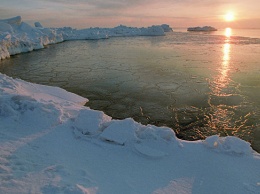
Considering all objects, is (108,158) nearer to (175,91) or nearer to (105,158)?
(105,158)

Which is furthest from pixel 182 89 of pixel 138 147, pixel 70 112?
pixel 138 147

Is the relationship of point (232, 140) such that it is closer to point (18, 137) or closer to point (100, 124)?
point (100, 124)

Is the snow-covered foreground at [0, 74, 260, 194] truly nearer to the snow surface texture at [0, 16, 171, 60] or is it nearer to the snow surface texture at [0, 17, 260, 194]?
the snow surface texture at [0, 17, 260, 194]

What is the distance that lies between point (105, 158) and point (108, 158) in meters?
0.05

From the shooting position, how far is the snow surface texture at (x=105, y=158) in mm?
3314

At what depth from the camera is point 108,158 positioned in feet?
13.5

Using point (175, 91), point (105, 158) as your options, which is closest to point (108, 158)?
point (105, 158)

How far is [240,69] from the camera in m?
14.0

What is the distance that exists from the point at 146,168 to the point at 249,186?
1594 millimetres

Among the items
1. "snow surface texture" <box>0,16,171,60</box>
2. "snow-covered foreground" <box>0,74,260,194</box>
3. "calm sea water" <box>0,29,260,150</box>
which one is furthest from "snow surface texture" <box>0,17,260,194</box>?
"snow surface texture" <box>0,16,171,60</box>

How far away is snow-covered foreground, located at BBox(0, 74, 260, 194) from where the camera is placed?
3318 mm

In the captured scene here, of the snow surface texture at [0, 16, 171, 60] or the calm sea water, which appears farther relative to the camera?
the snow surface texture at [0, 16, 171, 60]

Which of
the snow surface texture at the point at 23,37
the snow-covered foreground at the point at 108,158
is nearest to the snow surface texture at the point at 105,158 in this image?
the snow-covered foreground at the point at 108,158

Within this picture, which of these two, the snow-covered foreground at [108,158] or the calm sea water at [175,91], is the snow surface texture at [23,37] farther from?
the snow-covered foreground at [108,158]
